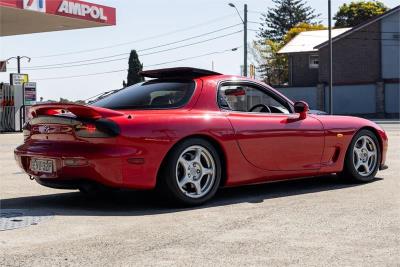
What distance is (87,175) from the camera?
5469mm

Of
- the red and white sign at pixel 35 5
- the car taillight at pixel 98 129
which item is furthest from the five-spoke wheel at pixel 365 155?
the red and white sign at pixel 35 5

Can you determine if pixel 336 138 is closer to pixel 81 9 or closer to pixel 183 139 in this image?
pixel 183 139

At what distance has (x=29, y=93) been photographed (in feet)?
82.8

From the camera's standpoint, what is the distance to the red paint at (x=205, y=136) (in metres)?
5.46

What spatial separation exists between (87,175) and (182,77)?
61.3 inches

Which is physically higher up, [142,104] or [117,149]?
[142,104]

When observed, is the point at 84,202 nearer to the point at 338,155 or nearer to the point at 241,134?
the point at 241,134

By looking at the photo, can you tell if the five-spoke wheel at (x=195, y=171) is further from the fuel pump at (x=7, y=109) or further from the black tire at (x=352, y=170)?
the fuel pump at (x=7, y=109)

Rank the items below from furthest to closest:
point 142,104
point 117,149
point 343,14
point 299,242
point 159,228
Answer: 1. point 343,14
2. point 142,104
3. point 117,149
4. point 159,228
5. point 299,242

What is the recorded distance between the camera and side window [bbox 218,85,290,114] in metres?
6.40

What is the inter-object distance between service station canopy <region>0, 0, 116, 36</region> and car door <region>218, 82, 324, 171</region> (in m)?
19.1

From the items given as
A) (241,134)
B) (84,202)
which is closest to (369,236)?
(241,134)

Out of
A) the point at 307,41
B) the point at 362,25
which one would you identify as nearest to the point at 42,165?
the point at 362,25

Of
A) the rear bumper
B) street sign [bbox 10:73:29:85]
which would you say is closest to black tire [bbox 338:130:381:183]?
the rear bumper
